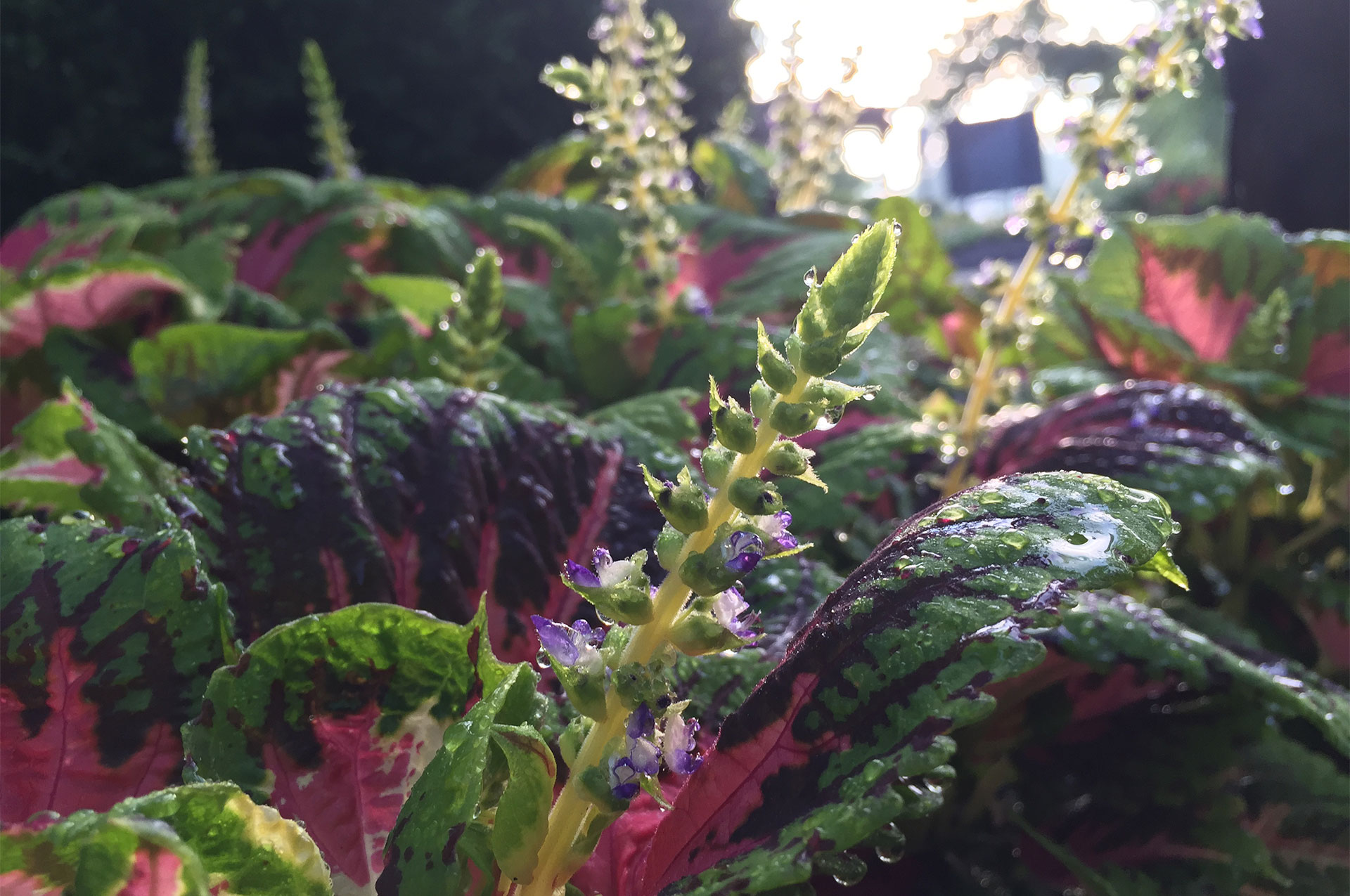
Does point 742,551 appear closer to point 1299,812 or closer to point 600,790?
point 600,790

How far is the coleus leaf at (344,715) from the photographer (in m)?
0.40

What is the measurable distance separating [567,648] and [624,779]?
0.05 meters

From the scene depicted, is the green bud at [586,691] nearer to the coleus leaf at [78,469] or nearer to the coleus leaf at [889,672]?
the coleus leaf at [889,672]

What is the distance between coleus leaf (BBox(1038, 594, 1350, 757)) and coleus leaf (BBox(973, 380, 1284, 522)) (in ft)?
0.47

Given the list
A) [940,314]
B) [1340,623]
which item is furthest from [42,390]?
[1340,623]

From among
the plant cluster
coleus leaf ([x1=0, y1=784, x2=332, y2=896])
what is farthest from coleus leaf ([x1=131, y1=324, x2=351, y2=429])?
coleus leaf ([x1=0, y1=784, x2=332, y2=896])

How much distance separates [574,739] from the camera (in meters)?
0.35

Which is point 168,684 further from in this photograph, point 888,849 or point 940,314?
point 940,314

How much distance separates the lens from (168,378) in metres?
0.83

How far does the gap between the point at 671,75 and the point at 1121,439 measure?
2.06 ft

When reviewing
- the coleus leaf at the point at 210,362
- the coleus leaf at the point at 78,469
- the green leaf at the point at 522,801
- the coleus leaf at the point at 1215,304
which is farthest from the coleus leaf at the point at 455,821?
the coleus leaf at the point at 1215,304

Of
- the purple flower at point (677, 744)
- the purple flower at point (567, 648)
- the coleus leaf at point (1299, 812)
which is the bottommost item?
the coleus leaf at point (1299, 812)

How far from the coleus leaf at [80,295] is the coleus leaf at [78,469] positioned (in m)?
0.27

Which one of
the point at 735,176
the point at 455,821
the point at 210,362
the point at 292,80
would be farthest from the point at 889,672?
the point at 292,80
